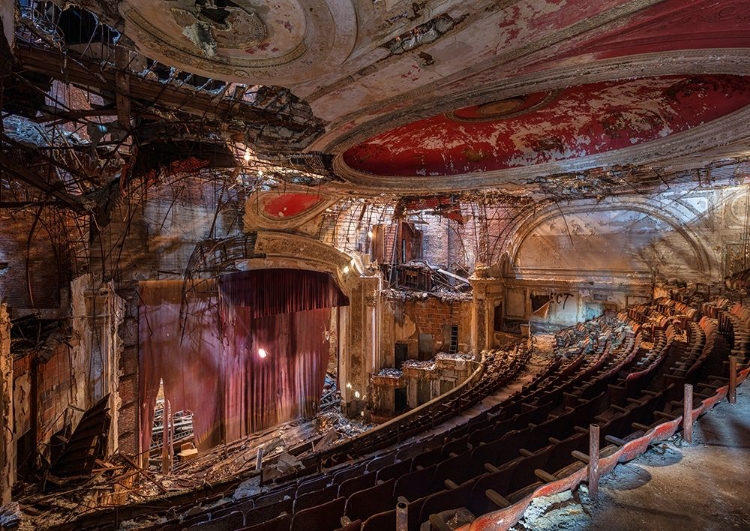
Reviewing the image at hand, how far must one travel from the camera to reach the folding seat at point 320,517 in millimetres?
2631

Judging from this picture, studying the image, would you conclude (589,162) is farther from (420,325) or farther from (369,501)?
(420,325)

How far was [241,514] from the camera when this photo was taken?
3.33m

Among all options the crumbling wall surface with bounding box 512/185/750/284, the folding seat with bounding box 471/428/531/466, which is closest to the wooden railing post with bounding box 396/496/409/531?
the folding seat with bounding box 471/428/531/466

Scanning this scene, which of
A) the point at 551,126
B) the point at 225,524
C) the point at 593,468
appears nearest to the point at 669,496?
the point at 593,468

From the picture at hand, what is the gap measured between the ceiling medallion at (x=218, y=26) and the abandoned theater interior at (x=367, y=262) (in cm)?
2

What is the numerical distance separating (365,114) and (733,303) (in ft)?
30.3

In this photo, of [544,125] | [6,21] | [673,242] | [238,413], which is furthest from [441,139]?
[238,413]

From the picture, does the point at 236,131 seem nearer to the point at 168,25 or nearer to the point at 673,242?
the point at 168,25

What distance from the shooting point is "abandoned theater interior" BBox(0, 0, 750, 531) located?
2.57 metres

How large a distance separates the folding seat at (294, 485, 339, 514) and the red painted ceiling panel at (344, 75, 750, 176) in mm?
4666

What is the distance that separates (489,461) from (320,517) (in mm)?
1435

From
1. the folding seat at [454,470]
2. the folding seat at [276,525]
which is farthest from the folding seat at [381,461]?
the folding seat at [276,525]

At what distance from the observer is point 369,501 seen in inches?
110

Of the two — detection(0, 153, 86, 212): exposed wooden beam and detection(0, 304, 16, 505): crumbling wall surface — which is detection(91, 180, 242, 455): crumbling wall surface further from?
detection(0, 153, 86, 212): exposed wooden beam
